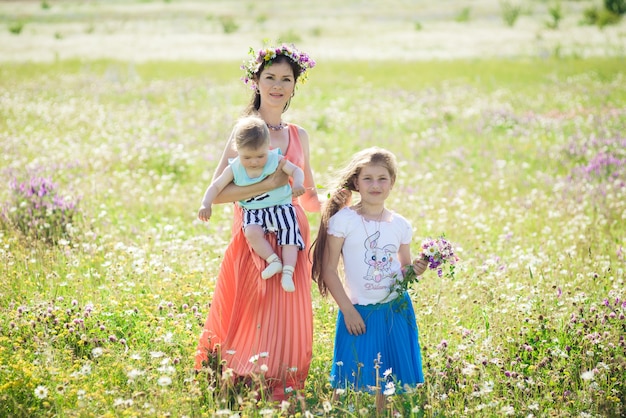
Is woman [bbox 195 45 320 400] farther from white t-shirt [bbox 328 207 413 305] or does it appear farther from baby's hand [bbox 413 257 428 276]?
baby's hand [bbox 413 257 428 276]

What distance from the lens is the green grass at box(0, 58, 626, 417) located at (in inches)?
174

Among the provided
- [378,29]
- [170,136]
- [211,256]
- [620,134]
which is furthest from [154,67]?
[378,29]

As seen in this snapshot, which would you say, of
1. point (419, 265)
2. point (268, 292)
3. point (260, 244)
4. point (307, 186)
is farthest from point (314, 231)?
point (419, 265)

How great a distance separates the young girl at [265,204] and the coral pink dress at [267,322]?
0.12 meters

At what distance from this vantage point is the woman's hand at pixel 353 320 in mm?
4465

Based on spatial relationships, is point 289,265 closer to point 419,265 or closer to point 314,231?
point 419,265

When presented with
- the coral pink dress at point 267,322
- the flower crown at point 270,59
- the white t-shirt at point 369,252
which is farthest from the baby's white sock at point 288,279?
the flower crown at point 270,59

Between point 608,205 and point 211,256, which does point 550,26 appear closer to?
point 608,205

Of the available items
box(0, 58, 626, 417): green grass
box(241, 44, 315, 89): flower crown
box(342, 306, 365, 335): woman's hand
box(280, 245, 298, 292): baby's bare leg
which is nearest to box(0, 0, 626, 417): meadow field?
box(0, 58, 626, 417): green grass

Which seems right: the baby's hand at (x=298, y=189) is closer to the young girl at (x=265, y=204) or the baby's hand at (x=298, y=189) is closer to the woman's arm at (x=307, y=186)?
the young girl at (x=265, y=204)

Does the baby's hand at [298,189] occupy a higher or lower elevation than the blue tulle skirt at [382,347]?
higher

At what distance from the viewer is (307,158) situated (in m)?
4.92

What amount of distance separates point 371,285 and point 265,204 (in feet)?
2.90

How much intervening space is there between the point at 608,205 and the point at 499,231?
4.94 ft
